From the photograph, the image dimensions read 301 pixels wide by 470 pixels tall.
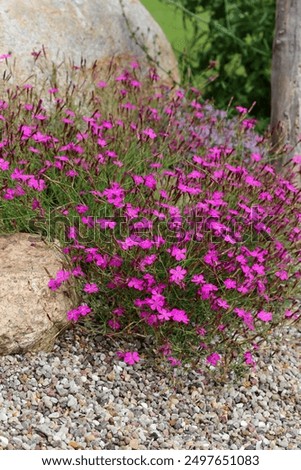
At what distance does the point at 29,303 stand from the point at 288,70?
3.02m

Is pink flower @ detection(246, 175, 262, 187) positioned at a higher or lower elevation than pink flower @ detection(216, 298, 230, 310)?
higher

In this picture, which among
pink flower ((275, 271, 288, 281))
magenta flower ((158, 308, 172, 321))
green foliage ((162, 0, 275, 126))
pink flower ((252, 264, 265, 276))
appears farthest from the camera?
green foliage ((162, 0, 275, 126))

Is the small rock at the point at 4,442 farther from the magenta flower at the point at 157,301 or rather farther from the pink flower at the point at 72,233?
the pink flower at the point at 72,233

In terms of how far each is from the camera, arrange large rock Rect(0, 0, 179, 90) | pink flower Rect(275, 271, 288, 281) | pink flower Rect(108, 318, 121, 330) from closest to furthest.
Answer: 1. pink flower Rect(108, 318, 121, 330)
2. pink flower Rect(275, 271, 288, 281)
3. large rock Rect(0, 0, 179, 90)

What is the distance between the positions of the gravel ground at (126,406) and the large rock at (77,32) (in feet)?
7.89

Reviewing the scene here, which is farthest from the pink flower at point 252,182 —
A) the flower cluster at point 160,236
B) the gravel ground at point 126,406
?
the gravel ground at point 126,406

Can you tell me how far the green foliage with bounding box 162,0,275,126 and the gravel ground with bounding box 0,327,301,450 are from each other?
145 inches

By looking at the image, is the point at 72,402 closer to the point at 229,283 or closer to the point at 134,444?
the point at 134,444

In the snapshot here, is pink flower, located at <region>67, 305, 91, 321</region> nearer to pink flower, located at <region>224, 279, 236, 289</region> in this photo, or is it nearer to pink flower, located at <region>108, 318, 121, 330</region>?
pink flower, located at <region>108, 318, 121, 330</region>

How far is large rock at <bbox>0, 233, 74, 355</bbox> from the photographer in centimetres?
391

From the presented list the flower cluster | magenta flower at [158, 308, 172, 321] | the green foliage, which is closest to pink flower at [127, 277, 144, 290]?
the flower cluster

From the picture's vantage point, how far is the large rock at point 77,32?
5762 mm

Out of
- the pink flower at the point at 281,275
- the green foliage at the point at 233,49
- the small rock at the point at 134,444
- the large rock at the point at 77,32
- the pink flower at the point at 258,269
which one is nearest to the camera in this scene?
the small rock at the point at 134,444

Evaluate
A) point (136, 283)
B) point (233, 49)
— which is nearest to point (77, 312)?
point (136, 283)
